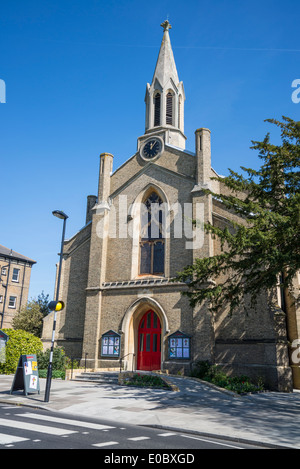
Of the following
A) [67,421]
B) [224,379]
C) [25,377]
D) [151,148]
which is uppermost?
[151,148]

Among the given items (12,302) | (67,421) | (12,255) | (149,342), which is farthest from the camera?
(12,255)

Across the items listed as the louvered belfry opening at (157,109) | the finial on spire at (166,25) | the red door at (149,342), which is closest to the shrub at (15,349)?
the red door at (149,342)

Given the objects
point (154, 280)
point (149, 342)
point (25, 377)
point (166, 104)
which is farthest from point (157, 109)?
point (25, 377)

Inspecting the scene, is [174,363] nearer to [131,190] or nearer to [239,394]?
[239,394]

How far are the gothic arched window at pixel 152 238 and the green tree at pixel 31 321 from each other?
40.7 ft

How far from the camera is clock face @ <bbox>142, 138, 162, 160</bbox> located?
85.6 ft

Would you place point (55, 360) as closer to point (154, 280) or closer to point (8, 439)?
point (154, 280)

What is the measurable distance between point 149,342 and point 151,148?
41.9ft

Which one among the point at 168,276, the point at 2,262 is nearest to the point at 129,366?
the point at 168,276

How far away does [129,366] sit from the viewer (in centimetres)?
2256

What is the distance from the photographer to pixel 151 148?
26.3 metres

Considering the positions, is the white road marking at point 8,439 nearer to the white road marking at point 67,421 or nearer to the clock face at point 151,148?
the white road marking at point 67,421

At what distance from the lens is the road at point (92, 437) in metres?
6.74
